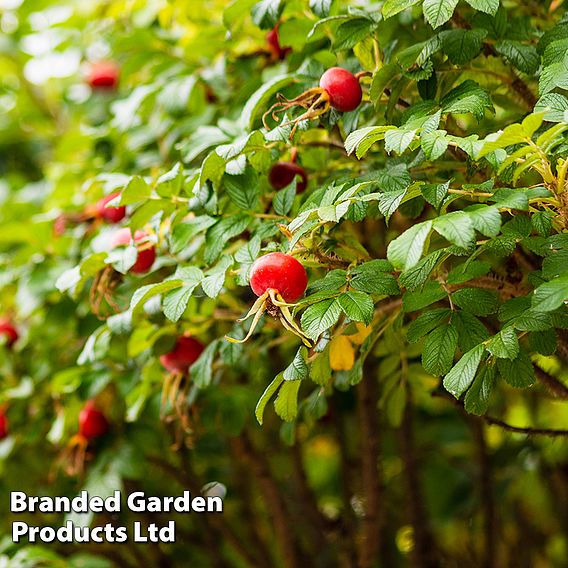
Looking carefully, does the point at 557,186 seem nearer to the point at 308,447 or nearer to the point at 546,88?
the point at 546,88

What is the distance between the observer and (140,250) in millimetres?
885

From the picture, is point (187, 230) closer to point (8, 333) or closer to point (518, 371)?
point (518, 371)

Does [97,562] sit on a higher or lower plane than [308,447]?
higher

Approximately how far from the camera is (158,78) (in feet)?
3.92

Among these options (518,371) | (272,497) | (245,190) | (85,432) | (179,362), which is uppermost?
(245,190)

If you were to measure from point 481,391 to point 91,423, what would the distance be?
0.67m

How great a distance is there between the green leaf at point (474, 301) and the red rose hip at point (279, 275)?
150 mm

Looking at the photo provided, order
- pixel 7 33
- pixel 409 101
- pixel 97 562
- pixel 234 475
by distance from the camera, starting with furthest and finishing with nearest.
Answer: pixel 7 33, pixel 234 475, pixel 97 562, pixel 409 101

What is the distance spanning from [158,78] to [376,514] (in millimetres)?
747

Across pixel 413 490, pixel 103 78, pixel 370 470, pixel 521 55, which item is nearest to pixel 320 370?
pixel 521 55

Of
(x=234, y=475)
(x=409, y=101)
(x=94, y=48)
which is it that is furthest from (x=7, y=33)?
(x=409, y=101)

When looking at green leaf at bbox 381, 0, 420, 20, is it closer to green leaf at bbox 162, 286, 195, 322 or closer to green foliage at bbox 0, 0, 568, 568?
green foliage at bbox 0, 0, 568, 568

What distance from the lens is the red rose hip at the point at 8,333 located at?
1.30m

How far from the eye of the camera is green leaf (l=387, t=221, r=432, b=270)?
1.90ft
